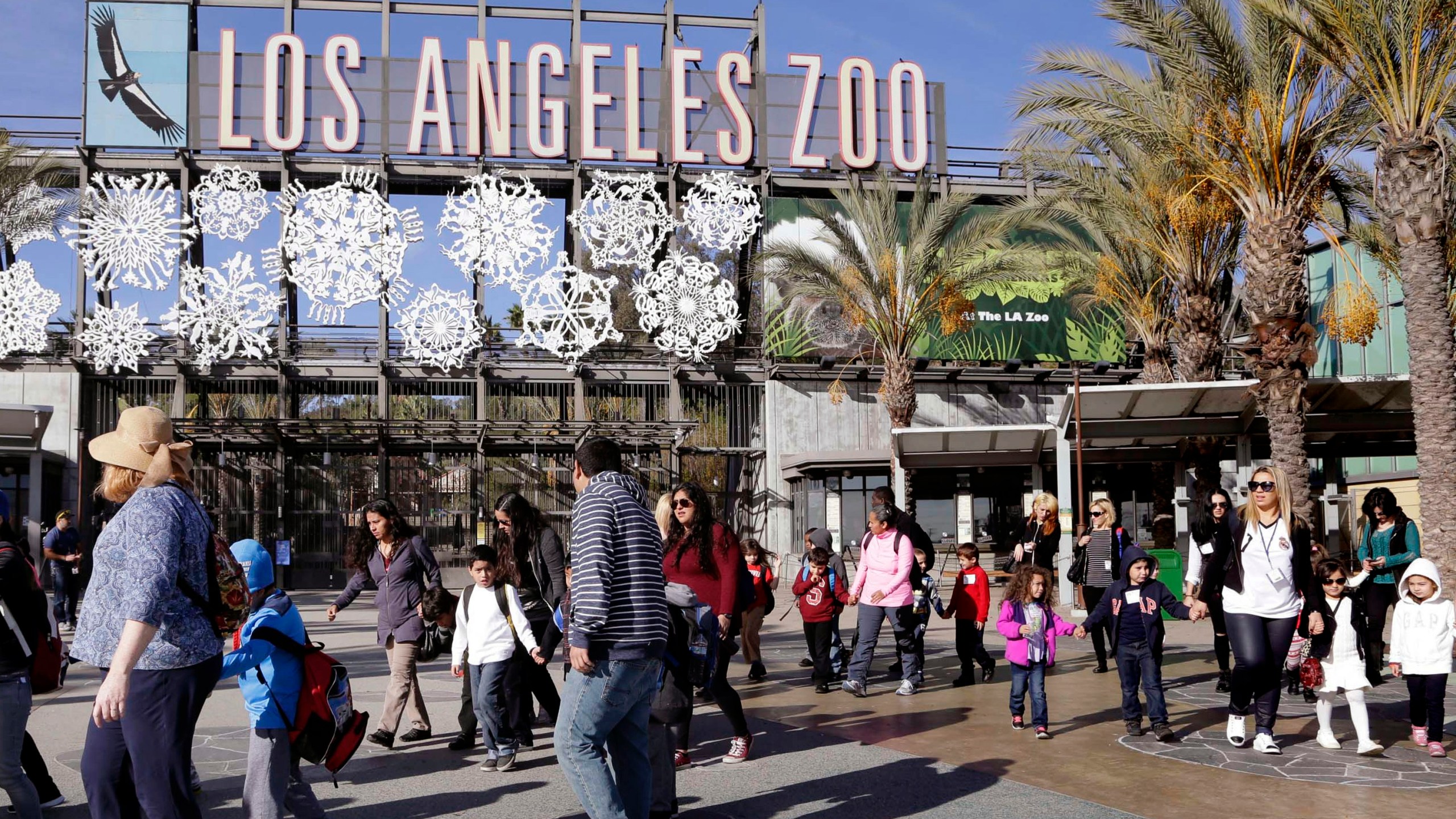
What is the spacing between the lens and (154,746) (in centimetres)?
431

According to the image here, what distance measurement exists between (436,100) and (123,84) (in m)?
7.06

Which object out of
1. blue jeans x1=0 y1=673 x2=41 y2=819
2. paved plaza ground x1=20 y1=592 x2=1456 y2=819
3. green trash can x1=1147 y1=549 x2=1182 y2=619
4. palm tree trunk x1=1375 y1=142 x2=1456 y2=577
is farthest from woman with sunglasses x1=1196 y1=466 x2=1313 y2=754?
green trash can x1=1147 y1=549 x2=1182 y2=619

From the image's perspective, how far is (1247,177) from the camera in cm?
1440

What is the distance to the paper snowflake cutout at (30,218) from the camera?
26.7m

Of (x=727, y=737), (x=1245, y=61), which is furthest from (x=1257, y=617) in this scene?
(x=1245, y=61)

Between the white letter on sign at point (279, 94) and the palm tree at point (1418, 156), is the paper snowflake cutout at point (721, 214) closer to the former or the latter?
the white letter on sign at point (279, 94)

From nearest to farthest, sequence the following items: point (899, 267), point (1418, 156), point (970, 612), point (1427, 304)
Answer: point (970, 612) → point (1418, 156) → point (1427, 304) → point (899, 267)

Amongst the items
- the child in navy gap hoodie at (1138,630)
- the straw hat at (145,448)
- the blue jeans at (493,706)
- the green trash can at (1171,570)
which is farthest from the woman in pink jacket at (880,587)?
the green trash can at (1171,570)

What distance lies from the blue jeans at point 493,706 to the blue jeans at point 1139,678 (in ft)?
13.2

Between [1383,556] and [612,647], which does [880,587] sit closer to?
[1383,556]

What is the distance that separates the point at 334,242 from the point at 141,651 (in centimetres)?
2579

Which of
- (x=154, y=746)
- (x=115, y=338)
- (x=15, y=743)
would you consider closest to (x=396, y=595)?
(x=15, y=743)

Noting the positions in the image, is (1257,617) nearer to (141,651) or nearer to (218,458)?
(141,651)

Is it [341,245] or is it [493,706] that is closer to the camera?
[493,706]
